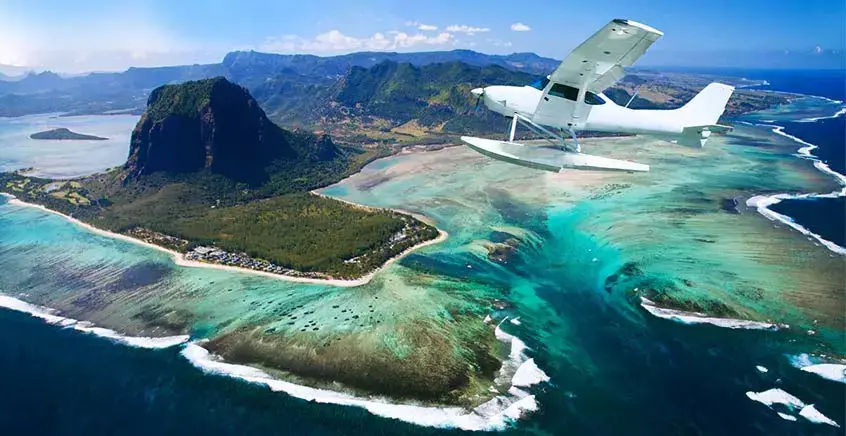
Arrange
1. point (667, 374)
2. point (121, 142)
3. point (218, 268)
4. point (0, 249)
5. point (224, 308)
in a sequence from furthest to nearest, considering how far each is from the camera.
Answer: point (121, 142) → point (0, 249) → point (218, 268) → point (224, 308) → point (667, 374)

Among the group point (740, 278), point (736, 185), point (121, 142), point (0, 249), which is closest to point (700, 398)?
point (740, 278)

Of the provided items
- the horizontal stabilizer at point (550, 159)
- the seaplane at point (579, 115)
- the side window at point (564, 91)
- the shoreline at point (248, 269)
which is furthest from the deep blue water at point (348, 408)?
the side window at point (564, 91)

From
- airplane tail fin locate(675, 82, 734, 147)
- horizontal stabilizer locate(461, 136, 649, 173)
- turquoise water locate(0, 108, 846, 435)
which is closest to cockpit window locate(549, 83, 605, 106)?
horizontal stabilizer locate(461, 136, 649, 173)

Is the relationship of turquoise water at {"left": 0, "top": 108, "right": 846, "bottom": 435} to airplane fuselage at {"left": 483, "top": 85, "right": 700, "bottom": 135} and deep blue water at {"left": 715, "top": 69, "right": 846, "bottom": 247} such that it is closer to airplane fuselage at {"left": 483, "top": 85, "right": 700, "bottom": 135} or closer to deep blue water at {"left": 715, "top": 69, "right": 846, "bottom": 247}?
deep blue water at {"left": 715, "top": 69, "right": 846, "bottom": 247}

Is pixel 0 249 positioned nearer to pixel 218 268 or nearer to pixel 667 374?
pixel 218 268

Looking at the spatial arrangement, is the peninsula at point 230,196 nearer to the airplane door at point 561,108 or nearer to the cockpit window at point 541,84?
the airplane door at point 561,108

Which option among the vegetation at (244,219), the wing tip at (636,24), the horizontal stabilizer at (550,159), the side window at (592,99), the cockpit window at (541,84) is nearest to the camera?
the wing tip at (636,24)
